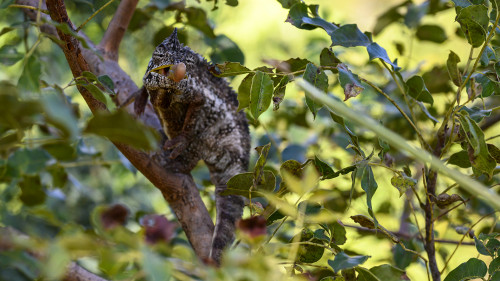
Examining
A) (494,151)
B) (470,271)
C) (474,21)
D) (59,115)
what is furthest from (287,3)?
(59,115)

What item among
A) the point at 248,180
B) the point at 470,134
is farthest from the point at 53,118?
the point at 470,134

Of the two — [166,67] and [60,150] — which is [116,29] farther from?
[60,150]

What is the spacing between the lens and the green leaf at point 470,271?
29.2 inches

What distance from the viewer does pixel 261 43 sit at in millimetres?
2359

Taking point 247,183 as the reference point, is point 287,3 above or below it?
above

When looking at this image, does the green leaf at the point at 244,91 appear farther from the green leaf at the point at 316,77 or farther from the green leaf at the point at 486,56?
the green leaf at the point at 486,56

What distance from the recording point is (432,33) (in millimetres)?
1347

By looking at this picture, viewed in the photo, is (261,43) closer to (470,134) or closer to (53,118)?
(470,134)

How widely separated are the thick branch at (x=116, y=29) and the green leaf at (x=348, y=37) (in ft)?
1.92

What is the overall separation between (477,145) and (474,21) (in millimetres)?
196

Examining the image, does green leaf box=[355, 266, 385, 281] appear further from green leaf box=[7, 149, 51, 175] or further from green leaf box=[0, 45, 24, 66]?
green leaf box=[0, 45, 24, 66]

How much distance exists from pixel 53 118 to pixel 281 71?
0.51 meters

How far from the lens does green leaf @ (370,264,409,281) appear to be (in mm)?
668

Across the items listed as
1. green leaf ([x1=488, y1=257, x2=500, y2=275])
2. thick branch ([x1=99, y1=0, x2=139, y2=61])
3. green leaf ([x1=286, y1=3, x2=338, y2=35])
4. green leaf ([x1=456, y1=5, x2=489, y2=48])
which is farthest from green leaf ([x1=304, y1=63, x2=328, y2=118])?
thick branch ([x1=99, y1=0, x2=139, y2=61])
